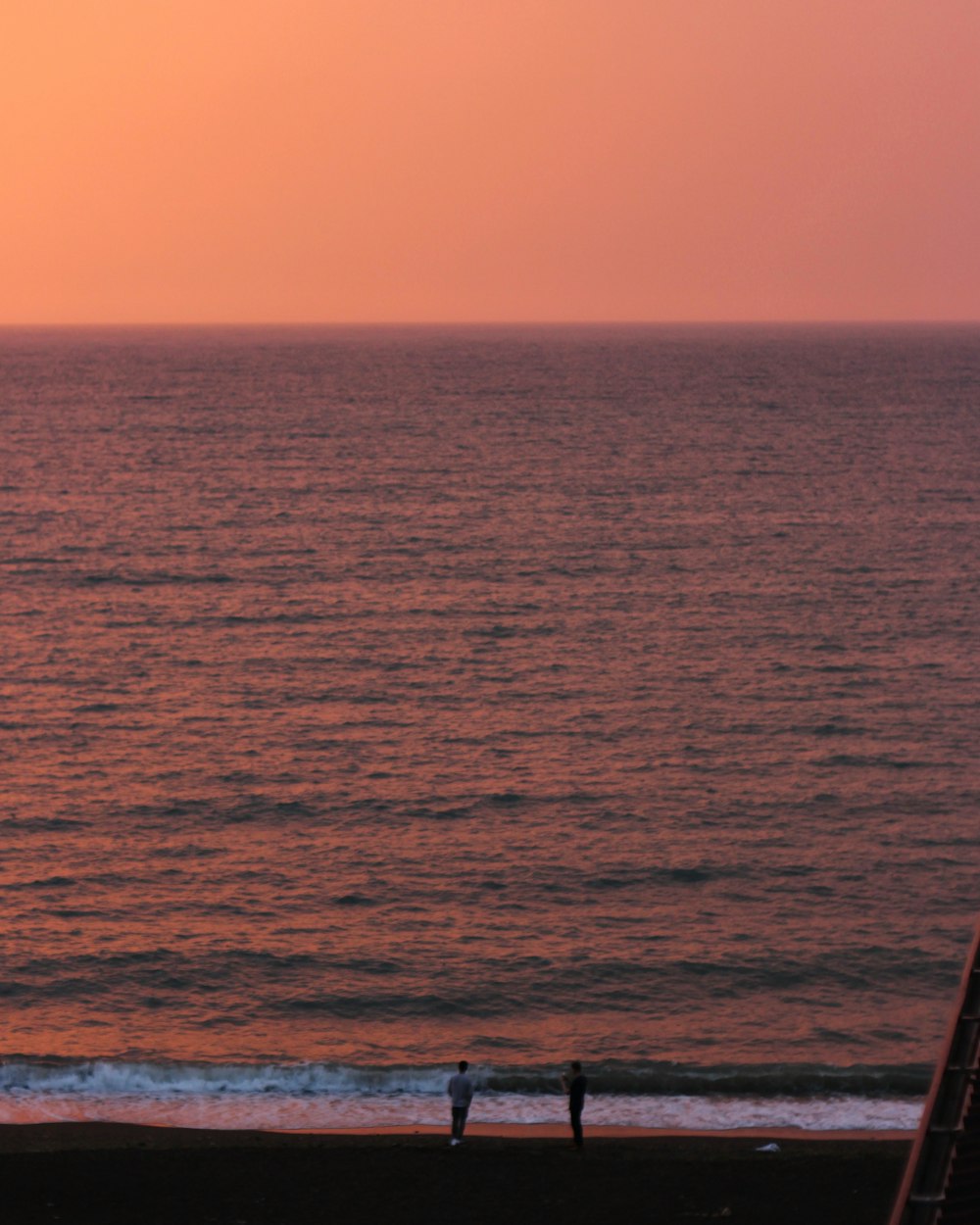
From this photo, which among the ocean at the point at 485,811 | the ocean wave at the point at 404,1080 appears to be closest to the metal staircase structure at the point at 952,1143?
the ocean at the point at 485,811

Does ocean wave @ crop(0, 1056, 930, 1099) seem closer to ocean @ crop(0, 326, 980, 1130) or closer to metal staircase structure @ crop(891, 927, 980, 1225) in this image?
ocean @ crop(0, 326, 980, 1130)

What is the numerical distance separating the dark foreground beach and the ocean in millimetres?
1935

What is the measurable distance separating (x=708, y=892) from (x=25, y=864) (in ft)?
41.8

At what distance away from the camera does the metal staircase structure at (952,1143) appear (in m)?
10.5

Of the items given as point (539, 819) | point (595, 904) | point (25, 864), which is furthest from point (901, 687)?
point (25, 864)

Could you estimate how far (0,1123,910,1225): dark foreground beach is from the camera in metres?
18.6

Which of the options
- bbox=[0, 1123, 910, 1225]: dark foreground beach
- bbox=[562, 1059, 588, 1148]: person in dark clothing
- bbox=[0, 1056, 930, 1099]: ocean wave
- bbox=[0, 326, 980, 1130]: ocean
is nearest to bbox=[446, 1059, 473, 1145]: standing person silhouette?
bbox=[0, 1123, 910, 1225]: dark foreground beach

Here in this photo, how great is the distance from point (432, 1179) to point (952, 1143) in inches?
392

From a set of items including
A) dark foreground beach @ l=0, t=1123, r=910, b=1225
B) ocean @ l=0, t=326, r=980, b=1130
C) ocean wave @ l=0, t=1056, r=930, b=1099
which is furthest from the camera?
ocean @ l=0, t=326, r=980, b=1130

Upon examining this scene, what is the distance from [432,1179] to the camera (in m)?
19.6

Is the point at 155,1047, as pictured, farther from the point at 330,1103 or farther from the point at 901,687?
the point at 901,687

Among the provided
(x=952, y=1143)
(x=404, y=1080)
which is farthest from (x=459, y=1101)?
(x=952, y=1143)

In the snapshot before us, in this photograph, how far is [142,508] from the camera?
81.4 m

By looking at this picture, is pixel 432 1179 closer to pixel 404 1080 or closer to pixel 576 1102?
pixel 576 1102
